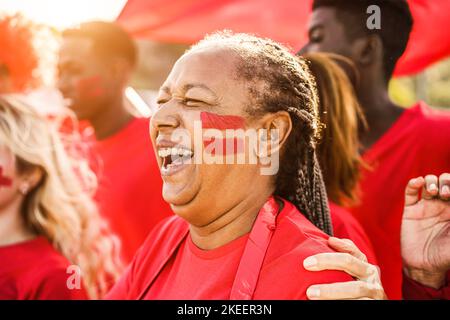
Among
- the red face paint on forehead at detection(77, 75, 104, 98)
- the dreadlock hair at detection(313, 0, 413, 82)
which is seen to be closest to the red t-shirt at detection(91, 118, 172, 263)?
the red face paint on forehead at detection(77, 75, 104, 98)

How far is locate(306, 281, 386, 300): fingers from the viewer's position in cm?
175

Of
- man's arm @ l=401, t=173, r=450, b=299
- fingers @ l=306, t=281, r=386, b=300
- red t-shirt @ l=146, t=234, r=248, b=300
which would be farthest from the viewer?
man's arm @ l=401, t=173, r=450, b=299

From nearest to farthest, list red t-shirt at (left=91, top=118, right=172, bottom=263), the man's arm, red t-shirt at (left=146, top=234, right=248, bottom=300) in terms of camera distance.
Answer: red t-shirt at (left=146, top=234, right=248, bottom=300), the man's arm, red t-shirt at (left=91, top=118, right=172, bottom=263)

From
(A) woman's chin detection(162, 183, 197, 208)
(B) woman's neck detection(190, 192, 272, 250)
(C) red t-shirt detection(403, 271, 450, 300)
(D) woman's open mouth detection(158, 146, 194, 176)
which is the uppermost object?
(D) woman's open mouth detection(158, 146, 194, 176)

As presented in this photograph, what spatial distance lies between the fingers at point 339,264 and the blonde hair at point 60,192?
39.2 inches

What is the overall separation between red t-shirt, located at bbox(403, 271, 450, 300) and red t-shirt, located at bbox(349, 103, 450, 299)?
145 millimetres

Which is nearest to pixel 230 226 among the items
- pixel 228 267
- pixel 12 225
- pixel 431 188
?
pixel 228 267

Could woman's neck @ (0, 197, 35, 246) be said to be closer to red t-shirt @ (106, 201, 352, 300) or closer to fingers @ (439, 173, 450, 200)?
red t-shirt @ (106, 201, 352, 300)

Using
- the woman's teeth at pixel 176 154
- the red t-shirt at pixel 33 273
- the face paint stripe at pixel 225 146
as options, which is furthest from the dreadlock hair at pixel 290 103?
the red t-shirt at pixel 33 273

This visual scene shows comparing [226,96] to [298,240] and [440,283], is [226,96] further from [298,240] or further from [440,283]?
[440,283]

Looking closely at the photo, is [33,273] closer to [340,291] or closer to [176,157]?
[176,157]

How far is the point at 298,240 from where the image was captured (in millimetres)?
1831

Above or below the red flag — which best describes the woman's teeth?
below

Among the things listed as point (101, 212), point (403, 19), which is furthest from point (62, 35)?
point (403, 19)
